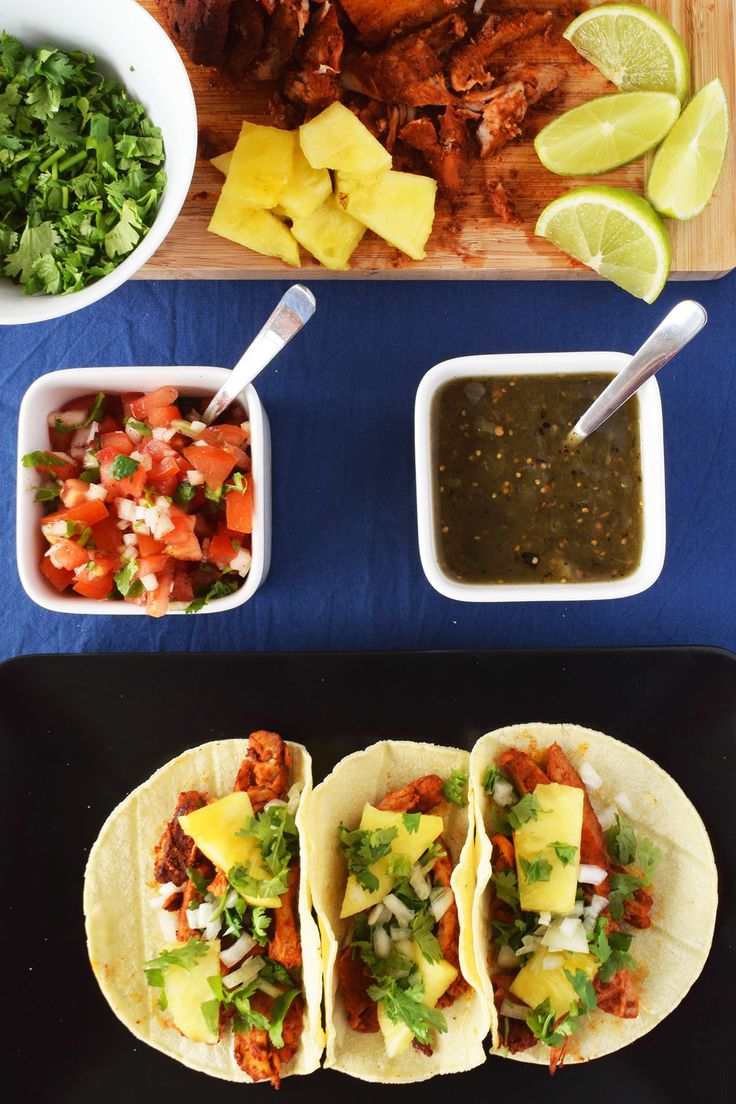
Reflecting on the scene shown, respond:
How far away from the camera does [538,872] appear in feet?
7.79

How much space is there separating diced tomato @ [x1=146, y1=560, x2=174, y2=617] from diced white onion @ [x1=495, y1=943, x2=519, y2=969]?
1300 millimetres

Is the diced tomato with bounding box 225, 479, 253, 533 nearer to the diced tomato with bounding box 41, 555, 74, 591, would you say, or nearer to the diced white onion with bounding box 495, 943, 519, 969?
the diced tomato with bounding box 41, 555, 74, 591

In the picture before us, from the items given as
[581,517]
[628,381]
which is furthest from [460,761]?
[628,381]

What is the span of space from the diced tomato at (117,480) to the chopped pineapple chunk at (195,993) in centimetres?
122

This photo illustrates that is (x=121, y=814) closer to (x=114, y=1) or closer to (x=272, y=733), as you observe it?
(x=272, y=733)

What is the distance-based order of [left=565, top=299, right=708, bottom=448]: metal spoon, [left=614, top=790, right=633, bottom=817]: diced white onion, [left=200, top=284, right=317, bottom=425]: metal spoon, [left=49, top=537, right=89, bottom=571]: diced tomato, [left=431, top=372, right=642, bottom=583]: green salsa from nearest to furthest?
[left=565, top=299, right=708, bottom=448]: metal spoon, [left=200, top=284, right=317, bottom=425]: metal spoon, [left=49, top=537, right=89, bottom=571]: diced tomato, [left=431, top=372, right=642, bottom=583]: green salsa, [left=614, top=790, right=633, bottom=817]: diced white onion

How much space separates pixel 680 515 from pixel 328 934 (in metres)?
1.63

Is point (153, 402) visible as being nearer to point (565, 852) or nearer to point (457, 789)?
point (457, 789)

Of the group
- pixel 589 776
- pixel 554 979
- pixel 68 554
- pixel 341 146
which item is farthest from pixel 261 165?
pixel 554 979

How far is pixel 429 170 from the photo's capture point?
8.70ft

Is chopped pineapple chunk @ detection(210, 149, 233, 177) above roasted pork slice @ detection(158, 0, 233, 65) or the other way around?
the other way around

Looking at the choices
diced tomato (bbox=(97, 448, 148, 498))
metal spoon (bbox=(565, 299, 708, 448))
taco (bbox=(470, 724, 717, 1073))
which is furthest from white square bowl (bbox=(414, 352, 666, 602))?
diced tomato (bbox=(97, 448, 148, 498))

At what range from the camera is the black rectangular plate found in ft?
8.71

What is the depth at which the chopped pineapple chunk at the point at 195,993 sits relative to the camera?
2428 millimetres
